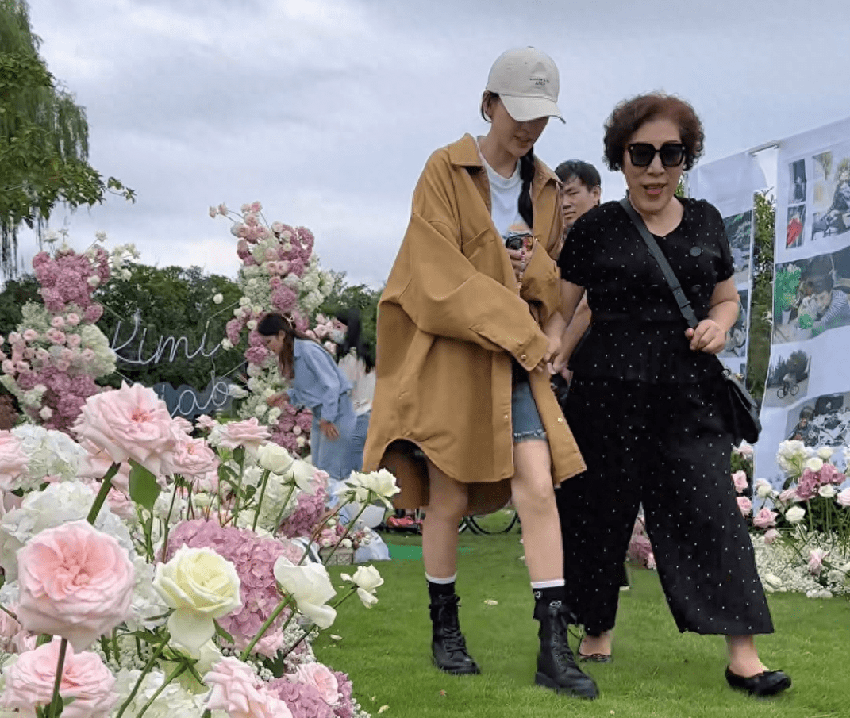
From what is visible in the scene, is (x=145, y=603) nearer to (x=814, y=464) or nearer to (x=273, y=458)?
(x=273, y=458)

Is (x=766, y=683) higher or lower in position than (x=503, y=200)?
lower

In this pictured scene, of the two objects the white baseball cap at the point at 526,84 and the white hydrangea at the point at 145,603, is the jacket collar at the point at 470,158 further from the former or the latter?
the white hydrangea at the point at 145,603

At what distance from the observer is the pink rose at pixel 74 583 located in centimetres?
104

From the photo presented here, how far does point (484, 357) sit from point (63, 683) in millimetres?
2613

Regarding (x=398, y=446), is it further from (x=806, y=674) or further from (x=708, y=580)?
(x=806, y=674)

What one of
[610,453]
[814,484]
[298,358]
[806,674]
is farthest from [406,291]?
[298,358]

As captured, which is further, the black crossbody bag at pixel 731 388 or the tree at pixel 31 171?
the tree at pixel 31 171

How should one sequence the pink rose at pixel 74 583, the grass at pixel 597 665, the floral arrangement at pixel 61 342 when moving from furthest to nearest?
the floral arrangement at pixel 61 342, the grass at pixel 597 665, the pink rose at pixel 74 583

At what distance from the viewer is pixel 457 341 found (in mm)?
3738

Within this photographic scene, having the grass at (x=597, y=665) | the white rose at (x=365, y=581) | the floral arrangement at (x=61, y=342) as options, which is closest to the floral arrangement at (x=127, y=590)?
the white rose at (x=365, y=581)

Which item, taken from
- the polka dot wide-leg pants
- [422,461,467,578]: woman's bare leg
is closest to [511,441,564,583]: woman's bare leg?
[422,461,467,578]: woman's bare leg

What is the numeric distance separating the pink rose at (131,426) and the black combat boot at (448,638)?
2.63m

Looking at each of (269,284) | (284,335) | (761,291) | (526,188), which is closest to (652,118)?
(526,188)

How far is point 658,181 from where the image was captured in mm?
3889
